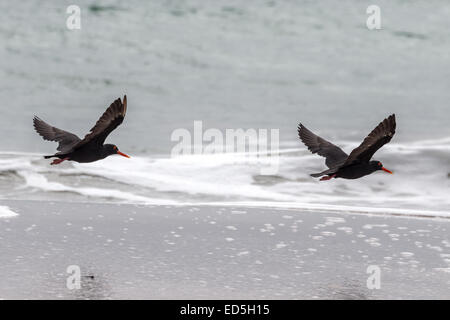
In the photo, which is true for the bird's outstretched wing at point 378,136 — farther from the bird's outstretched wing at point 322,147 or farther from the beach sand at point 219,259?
the beach sand at point 219,259

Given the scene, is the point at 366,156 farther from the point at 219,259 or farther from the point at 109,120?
the point at 219,259

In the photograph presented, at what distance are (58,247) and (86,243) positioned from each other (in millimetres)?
1013

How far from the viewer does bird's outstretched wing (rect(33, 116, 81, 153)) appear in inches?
466

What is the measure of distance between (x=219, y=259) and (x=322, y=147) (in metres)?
3.52

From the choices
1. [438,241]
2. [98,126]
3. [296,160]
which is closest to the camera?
[98,126]

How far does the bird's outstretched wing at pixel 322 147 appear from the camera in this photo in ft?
35.9

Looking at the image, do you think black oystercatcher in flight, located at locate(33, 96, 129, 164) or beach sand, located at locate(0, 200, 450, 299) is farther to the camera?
beach sand, located at locate(0, 200, 450, 299)

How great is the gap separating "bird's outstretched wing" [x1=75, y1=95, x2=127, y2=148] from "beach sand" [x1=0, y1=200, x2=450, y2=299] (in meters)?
2.50

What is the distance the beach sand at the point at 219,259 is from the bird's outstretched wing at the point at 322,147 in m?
2.29

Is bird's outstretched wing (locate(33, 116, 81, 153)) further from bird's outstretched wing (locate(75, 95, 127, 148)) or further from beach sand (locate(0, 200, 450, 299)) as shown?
beach sand (locate(0, 200, 450, 299))

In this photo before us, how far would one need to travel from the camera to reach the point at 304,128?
1273cm
